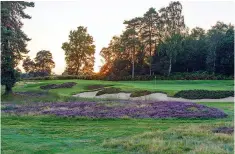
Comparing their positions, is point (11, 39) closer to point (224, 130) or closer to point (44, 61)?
point (224, 130)

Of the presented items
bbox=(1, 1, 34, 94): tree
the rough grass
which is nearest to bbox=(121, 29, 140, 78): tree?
bbox=(1, 1, 34, 94): tree

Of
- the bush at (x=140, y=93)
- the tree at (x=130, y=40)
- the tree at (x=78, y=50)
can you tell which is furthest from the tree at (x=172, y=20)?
the bush at (x=140, y=93)

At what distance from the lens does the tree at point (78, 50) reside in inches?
4163

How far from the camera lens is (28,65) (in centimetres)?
12825

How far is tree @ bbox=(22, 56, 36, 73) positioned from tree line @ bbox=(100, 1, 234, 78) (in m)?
39.0

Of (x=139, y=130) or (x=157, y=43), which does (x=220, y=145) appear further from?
(x=157, y=43)

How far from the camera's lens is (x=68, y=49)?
105562 mm

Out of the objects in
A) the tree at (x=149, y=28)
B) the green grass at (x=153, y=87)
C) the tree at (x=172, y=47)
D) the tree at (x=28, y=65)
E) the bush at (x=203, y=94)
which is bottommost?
the bush at (x=203, y=94)

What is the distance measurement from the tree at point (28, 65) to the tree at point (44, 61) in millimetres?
1601

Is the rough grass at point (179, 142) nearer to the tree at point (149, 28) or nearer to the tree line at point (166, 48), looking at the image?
the tree line at point (166, 48)

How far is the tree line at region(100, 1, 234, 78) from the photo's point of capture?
82875mm

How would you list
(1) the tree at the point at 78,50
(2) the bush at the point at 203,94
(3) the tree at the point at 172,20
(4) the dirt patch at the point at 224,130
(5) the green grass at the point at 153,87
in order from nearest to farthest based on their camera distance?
(4) the dirt patch at the point at 224,130 < (2) the bush at the point at 203,94 < (5) the green grass at the point at 153,87 < (3) the tree at the point at 172,20 < (1) the tree at the point at 78,50

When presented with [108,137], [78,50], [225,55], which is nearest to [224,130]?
[108,137]

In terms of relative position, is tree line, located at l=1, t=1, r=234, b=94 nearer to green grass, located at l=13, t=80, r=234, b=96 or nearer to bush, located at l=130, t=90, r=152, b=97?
green grass, located at l=13, t=80, r=234, b=96
